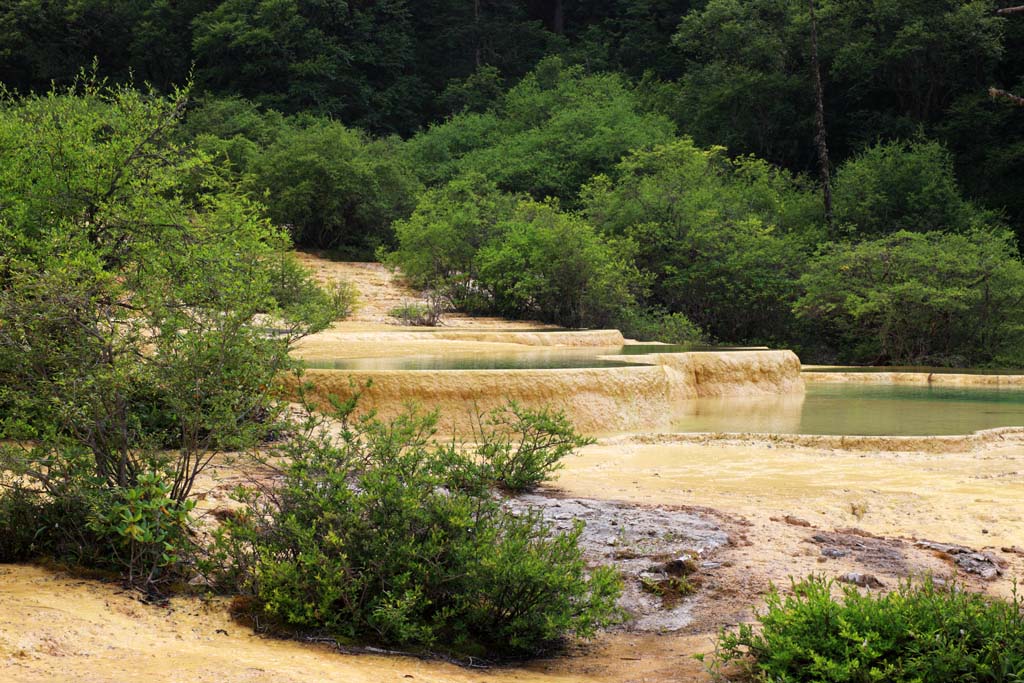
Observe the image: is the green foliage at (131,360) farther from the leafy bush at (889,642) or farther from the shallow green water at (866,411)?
the shallow green water at (866,411)

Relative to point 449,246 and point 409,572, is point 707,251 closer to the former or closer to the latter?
point 449,246

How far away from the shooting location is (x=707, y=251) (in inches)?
990

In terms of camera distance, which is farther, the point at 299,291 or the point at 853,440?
the point at 299,291

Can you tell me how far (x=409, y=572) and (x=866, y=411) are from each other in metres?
10.3

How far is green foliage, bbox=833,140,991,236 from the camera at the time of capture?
28.0 meters

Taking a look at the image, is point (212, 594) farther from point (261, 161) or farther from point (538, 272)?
point (261, 161)

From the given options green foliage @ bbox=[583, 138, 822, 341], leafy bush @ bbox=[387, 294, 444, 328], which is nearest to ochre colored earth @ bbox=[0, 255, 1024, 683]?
leafy bush @ bbox=[387, 294, 444, 328]

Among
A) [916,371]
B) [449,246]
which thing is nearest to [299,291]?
[449,246]

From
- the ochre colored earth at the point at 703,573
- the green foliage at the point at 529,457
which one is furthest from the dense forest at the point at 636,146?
the green foliage at the point at 529,457

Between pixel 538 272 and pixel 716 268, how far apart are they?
571 cm

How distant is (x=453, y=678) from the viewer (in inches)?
175

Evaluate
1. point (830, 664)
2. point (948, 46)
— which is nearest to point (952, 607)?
point (830, 664)

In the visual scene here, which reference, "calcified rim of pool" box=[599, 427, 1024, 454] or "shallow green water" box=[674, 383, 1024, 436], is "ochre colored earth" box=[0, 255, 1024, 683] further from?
"shallow green water" box=[674, 383, 1024, 436]

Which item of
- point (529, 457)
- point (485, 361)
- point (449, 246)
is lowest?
point (529, 457)
